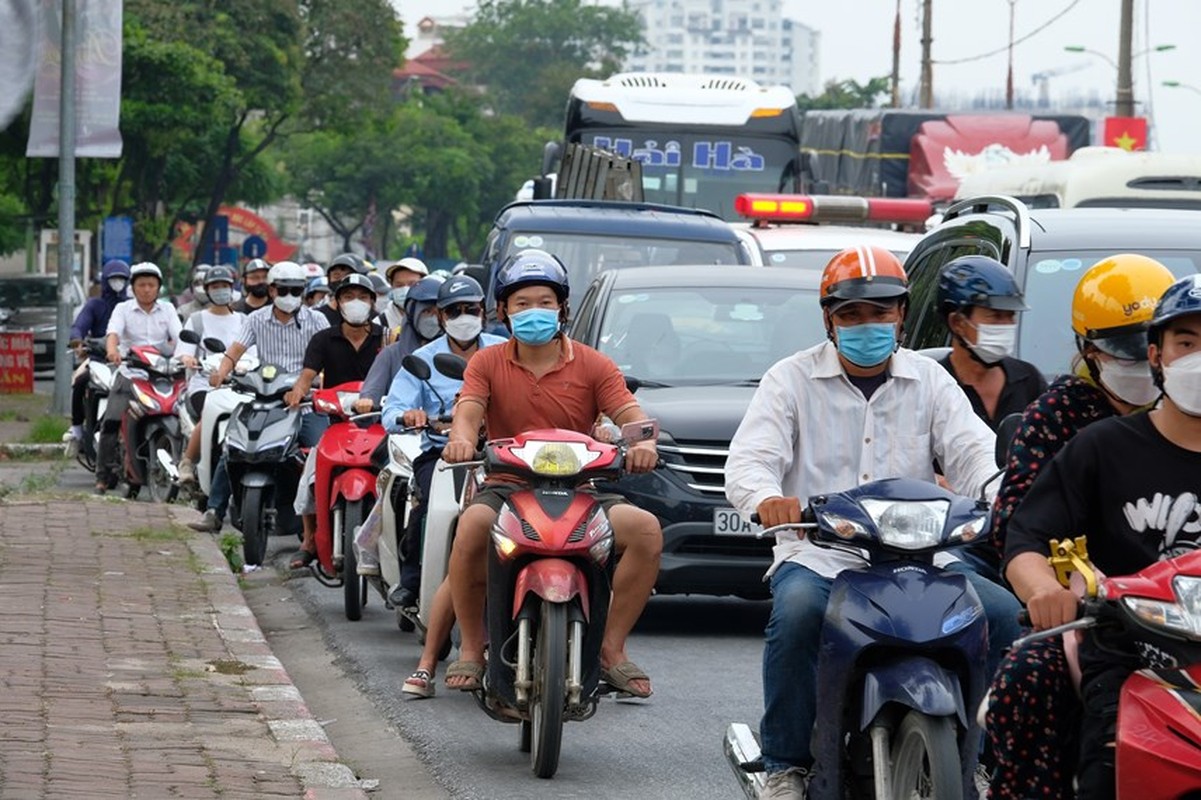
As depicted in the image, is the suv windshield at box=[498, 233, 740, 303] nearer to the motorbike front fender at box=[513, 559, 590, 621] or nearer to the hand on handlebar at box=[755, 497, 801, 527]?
the motorbike front fender at box=[513, 559, 590, 621]

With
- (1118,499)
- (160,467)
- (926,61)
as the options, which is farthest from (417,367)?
(926,61)

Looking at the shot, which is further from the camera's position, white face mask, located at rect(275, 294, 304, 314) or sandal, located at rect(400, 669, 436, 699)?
white face mask, located at rect(275, 294, 304, 314)

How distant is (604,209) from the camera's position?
17922 mm

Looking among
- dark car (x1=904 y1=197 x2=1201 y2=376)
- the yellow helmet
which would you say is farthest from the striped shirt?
the yellow helmet

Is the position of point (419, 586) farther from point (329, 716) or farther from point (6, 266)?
point (6, 266)

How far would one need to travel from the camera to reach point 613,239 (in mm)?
17375

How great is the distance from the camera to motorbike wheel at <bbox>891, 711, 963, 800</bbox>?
5621 mm

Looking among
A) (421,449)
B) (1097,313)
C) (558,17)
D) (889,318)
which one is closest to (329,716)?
(421,449)

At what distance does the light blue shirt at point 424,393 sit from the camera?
1081 centimetres

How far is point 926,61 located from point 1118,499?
5218cm

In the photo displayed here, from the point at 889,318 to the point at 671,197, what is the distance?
19270 millimetres

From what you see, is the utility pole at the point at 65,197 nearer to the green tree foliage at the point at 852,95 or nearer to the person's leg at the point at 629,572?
the person's leg at the point at 629,572

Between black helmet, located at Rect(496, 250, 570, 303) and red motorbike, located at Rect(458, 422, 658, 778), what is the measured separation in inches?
26.1

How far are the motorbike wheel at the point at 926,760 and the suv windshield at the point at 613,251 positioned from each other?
11.2 m
